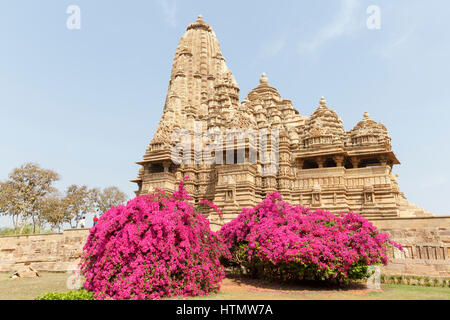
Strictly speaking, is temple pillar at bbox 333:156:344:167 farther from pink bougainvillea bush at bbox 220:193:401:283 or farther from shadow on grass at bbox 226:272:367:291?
shadow on grass at bbox 226:272:367:291

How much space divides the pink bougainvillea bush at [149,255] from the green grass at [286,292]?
813 millimetres

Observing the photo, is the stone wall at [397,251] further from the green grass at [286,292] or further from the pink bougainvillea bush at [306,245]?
the pink bougainvillea bush at [306,245]

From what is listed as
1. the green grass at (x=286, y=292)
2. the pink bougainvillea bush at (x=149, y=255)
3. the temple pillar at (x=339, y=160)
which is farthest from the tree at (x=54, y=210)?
the temple pillar at (x=339, y=160)

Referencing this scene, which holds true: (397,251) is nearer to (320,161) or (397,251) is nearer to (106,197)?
(320,161)

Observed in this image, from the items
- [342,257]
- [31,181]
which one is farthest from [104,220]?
[31,181]

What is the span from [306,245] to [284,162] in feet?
56.8

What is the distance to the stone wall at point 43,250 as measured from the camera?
18766mm

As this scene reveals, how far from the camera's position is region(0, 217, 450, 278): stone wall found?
13125 mm

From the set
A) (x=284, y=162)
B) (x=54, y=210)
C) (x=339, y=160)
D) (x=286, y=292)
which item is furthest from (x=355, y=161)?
(x=54, y=210)

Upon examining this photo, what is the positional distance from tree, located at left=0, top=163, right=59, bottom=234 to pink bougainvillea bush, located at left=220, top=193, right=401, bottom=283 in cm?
2700

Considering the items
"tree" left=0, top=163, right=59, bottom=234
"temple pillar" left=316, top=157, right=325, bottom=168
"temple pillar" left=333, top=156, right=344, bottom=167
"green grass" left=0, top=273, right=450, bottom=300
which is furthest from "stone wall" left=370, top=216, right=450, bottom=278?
"tree" left=0, top=163, right=59, bottom=234

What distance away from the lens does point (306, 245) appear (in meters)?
10.3
